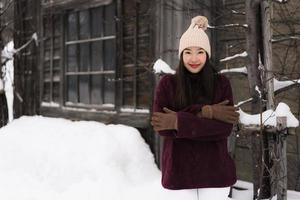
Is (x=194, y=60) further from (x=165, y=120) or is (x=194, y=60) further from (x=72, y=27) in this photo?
(x=72, y=27)

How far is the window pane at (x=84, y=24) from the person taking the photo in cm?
774

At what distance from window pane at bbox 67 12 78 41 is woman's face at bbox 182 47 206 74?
522cm

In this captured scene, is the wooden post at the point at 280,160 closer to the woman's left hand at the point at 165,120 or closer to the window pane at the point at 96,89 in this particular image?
the woman's left hand at the point at 165,120

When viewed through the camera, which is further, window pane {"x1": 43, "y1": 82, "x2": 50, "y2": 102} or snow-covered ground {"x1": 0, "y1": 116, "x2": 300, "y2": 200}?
window pane {"x1": 43, "y1": 82, "x2": 50, "y2": 102}

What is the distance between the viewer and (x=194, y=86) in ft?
10.3

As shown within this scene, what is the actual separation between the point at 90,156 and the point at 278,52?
8.83ft

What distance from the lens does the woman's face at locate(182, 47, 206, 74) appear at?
10.2 feet

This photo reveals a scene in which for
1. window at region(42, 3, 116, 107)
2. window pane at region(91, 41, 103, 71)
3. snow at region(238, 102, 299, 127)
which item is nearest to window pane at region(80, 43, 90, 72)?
window at region(42, 3, 116, 107)

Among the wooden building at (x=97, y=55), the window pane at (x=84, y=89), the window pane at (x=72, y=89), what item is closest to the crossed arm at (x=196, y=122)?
the wooden building at (x=97, y=55)

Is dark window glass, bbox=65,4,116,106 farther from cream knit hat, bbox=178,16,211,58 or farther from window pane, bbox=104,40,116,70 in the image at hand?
cream knit hat, bbox=178,16,211,58

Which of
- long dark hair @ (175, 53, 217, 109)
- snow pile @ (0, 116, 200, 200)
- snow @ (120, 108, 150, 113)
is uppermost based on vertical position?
long dark hair @ (175, 53, 217, 109)

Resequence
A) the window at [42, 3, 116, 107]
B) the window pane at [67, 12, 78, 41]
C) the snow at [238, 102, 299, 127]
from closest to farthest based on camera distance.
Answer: the snow at [238, 102, 299, 127] < the window at [42, 3, 116, 107] < the window pane at [67, 12, 78, 41]

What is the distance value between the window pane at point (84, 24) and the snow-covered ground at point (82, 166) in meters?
1.64

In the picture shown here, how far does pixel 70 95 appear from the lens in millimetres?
8242
